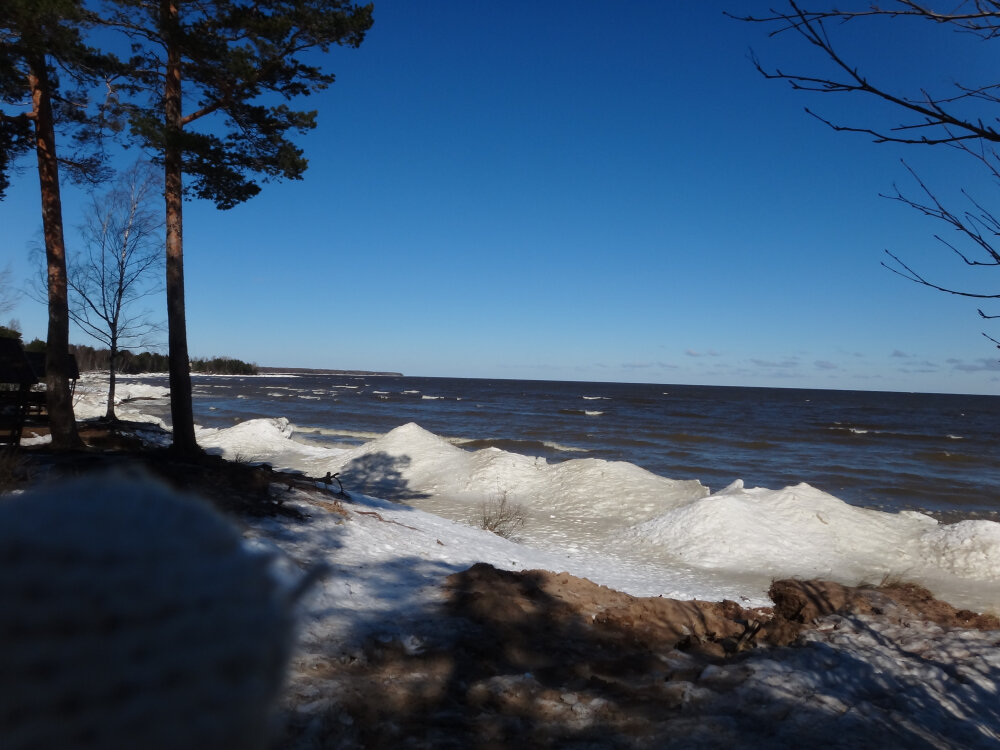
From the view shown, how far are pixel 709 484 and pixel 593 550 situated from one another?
9854 millimetres

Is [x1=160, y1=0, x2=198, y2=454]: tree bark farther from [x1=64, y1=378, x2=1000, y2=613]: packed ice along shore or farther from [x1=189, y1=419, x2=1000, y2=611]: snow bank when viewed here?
[x1=189, y1=419, x2=1000, y2=611]: snow bank

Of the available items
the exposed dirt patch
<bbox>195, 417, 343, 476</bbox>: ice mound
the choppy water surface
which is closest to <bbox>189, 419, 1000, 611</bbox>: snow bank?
<bbox>195, 417, 343, 476</bbox>: ice mound

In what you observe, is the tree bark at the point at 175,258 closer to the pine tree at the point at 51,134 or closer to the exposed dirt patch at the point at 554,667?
the pine tree at the point at 51,134

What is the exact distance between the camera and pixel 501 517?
476 inches

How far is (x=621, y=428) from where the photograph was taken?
37812 mm

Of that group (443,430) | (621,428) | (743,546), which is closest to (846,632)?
(743,546)

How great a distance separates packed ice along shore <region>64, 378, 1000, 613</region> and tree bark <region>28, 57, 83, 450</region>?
2.72 metres

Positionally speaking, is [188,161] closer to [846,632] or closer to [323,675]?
[323,675]

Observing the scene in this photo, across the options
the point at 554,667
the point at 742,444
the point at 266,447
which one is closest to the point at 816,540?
the point at 554,667

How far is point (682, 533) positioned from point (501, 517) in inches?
128

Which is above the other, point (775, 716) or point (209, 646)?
point (209, 646)

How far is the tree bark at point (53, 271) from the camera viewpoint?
9.91 metres

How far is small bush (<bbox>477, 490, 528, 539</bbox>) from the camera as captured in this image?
1155 centimetres

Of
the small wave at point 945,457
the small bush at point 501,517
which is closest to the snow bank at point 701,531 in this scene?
the small bush at point 501,517
